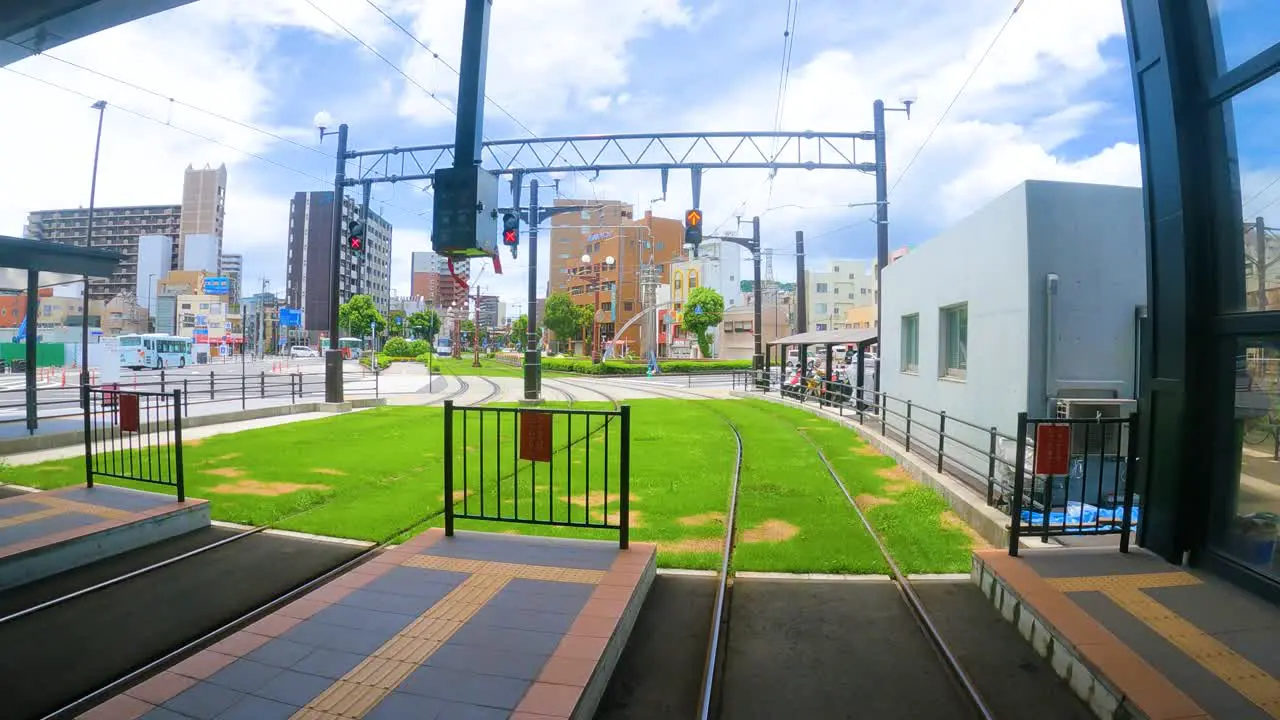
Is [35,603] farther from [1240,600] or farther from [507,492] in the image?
[1240,600]

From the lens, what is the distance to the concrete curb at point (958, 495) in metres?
5.99

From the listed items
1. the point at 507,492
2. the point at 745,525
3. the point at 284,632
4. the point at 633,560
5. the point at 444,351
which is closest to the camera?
the point at 284,632

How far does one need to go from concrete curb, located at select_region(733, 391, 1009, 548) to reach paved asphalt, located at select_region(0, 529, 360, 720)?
602 centimetres

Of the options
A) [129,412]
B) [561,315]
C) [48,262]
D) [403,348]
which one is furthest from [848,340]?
[403,348]

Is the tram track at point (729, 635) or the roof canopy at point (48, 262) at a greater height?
the roof canopy at point (48, 262)

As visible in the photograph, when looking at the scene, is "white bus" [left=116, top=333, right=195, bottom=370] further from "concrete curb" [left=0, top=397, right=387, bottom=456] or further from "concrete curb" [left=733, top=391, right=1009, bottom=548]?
"concrete curb" [left=733, top=391, right=1009, bottom=548]

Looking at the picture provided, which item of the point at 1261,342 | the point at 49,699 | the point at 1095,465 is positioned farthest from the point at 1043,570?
the point at 49,699

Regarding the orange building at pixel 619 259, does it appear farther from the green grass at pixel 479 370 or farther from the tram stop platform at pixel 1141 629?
the tram stop platform at pixel 1141 629

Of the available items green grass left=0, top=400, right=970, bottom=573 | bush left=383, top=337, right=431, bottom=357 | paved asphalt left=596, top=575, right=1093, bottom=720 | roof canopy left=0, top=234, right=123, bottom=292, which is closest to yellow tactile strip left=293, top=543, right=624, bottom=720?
green grass left=0, top=400, right=970, bottom=573

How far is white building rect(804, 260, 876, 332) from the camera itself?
7962 cm

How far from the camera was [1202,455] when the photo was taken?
473 centimetres

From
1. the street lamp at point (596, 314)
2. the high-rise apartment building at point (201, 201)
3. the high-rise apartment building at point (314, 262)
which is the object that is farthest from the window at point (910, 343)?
the high-rise apartment building at point (201, 201)

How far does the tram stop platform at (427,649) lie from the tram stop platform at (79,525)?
2589mm

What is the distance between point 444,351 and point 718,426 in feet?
272
